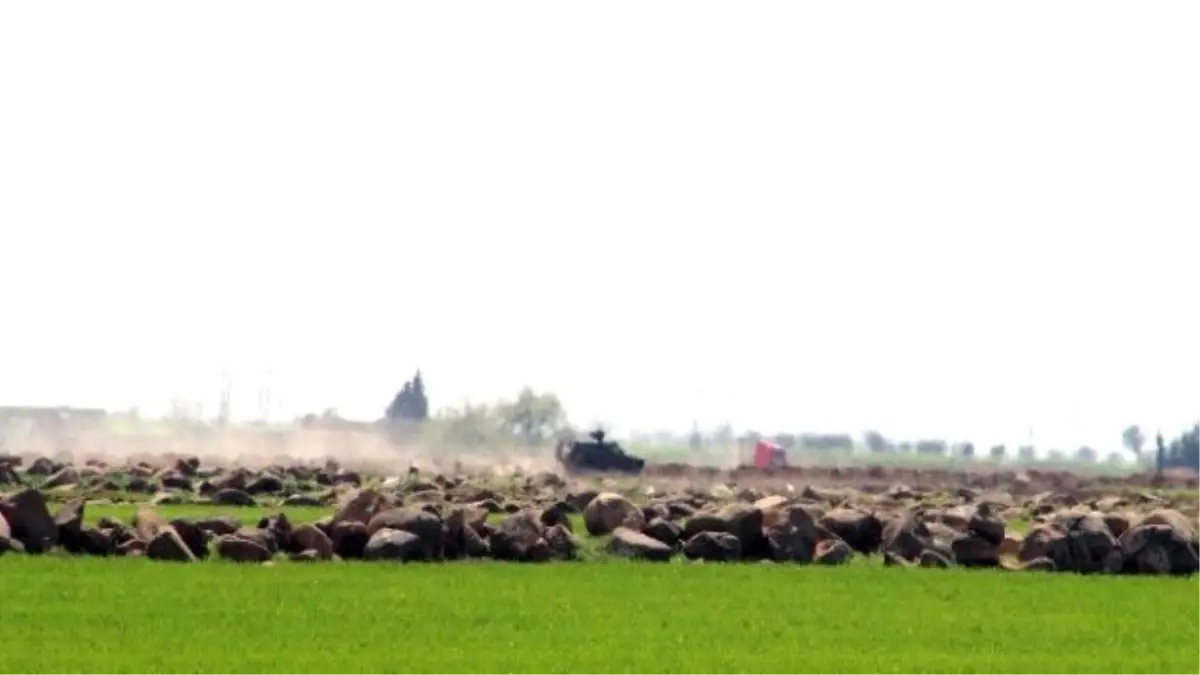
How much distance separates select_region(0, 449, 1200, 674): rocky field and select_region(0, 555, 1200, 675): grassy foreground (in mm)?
66

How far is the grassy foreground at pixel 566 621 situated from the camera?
2094cm

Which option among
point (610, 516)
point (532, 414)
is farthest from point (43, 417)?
point (610, 516)

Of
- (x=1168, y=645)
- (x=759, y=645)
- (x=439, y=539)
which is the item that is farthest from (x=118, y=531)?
(x=1168, y=645)

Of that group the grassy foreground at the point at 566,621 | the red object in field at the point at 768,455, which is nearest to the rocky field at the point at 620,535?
the grassy foreground at the point at 566,621

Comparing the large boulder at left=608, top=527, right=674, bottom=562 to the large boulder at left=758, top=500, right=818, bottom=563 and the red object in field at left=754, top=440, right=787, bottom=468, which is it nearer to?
the large boulder at left=758, top=500, right=818, bottom=563

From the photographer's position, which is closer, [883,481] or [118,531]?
[118,531]

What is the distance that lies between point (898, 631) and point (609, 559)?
12.0m

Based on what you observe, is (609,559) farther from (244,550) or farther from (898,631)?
(898,631)

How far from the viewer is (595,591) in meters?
29.4

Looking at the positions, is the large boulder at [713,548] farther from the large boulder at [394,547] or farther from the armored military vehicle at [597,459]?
the armored military vehicle at [597,459]

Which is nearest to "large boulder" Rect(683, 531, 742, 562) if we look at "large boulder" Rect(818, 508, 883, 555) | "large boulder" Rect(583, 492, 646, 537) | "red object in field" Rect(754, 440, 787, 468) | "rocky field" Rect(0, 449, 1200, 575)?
"rocky field" Rect(0, 449, 1200, 575)

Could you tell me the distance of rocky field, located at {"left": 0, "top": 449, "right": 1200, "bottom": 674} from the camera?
21.6m

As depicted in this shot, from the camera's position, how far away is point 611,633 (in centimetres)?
2375

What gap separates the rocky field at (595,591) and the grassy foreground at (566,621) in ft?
0.22
